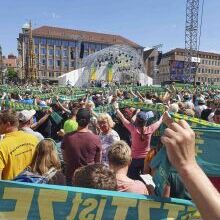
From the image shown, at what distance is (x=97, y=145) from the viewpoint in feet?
16.8

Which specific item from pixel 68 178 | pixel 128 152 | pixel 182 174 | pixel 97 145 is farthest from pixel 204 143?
pixel 182 174

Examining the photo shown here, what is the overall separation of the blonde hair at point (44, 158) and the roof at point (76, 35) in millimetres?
125067

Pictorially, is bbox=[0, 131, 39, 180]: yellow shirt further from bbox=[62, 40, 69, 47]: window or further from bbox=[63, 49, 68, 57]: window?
bbox=[63, 49, 68, 57]: window

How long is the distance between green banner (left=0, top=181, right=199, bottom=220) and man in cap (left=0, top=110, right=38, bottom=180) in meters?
1.64

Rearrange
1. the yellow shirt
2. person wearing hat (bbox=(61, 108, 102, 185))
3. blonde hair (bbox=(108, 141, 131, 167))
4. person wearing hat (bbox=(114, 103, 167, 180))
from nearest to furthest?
blonde hair (bbox=(108, 141, 131, 167)) < the yellow shirt < person wearing hat (bbox=(61, 108, 102, 185)) < person wearing hat (bbox=(114, 103, 167, 180))

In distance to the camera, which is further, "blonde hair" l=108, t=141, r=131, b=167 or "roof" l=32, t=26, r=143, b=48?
"roof" l=32, t=26, r=143, b=48

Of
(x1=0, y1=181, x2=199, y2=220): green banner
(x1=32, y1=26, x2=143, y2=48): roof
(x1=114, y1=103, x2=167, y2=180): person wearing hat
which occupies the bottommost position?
(x1=114, y1=103, x2=167, y2=180): person wearing hat

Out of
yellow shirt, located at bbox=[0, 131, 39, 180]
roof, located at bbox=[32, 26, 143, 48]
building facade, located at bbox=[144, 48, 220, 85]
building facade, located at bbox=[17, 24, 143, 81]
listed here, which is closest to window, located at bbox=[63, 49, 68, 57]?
building facade, located at bbox=[17, 24, 143, 81]

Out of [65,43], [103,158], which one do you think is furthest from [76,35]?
[103,158]

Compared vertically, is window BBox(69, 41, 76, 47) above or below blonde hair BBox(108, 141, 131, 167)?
above

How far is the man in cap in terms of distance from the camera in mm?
4234

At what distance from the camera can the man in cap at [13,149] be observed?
4.23 meters

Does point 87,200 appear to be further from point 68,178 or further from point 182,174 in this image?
point 68,178

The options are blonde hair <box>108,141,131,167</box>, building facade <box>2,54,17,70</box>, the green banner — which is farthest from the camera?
building facade <box>2,54,17,70</box>
